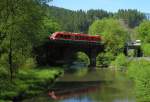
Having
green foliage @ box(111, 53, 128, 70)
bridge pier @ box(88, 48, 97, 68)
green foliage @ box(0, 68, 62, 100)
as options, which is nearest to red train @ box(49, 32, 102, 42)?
bridge pier @ box(88, 48, 97, 68)

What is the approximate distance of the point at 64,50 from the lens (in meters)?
136

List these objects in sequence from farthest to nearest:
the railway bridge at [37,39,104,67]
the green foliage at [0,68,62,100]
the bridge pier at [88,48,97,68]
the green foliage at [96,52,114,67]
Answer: the bridge pier at [88,48,97,68] → the green foliage at [96,52,114,67] → the railway bridge at [37,39,104,67] → the green foliage at [0,68,62,100]

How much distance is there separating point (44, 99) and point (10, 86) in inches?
169

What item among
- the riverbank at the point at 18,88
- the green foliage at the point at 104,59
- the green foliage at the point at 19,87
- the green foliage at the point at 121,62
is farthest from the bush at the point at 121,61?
the riverbank at the point at 18,88

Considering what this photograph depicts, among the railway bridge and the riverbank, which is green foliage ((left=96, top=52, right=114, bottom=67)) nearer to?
the railway bridge

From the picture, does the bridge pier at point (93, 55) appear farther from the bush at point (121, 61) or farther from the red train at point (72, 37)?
the bush at point (121, 61)

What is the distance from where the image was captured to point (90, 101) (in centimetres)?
5347

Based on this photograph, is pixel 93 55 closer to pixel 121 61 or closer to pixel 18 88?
pixel 121 61

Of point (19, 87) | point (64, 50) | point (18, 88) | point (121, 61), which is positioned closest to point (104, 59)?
point (64, 50)

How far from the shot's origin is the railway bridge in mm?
123500

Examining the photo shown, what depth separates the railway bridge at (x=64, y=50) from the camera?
12350 centimetres

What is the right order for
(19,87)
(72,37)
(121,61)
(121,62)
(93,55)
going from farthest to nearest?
(93,55) < (72,37) < (121,62) < (121,61) < (19,87)

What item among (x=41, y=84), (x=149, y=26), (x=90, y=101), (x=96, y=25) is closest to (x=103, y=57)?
(x=149, y=26)

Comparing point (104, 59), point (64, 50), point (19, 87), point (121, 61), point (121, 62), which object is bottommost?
point (121, 62)
